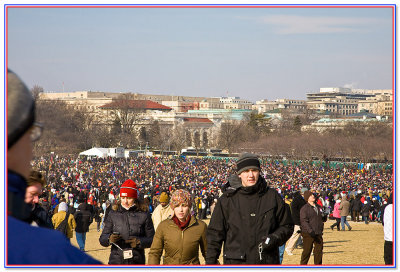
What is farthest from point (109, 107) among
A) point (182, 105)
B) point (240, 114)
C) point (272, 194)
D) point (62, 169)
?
point (272, 194)

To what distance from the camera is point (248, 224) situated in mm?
5004

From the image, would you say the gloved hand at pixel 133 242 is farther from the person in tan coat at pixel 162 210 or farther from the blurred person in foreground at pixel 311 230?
the blurred person in foreground at pixel 311 230

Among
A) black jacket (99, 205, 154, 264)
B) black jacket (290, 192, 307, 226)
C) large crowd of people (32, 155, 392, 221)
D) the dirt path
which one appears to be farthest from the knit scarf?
large crowd of people (32, 155, 392, 221)

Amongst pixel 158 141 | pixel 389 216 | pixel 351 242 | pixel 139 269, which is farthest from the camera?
pixel 158 141

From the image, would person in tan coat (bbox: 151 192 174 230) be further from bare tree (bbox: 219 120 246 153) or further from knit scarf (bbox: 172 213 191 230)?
bare tree (bbox: 219 120 246 153)

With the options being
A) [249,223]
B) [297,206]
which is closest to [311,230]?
[297,206]

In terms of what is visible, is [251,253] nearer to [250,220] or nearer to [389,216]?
[250,220]

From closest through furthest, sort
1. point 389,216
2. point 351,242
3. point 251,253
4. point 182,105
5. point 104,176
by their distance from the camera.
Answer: point 251,253 → point 389,216 → point 351,242 → point 104,176 → point 182,105

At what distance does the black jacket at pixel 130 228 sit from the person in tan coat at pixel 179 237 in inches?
7.6

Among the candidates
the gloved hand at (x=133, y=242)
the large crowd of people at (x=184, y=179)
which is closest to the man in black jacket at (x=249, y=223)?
the gloved hand at (x=133, y=242)

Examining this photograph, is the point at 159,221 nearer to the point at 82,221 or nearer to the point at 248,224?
the point at 248,224

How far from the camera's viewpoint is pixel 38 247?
1388 millimetres

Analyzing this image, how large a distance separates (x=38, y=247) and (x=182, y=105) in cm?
19044

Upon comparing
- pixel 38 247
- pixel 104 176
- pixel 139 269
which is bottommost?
pixel 104 176
